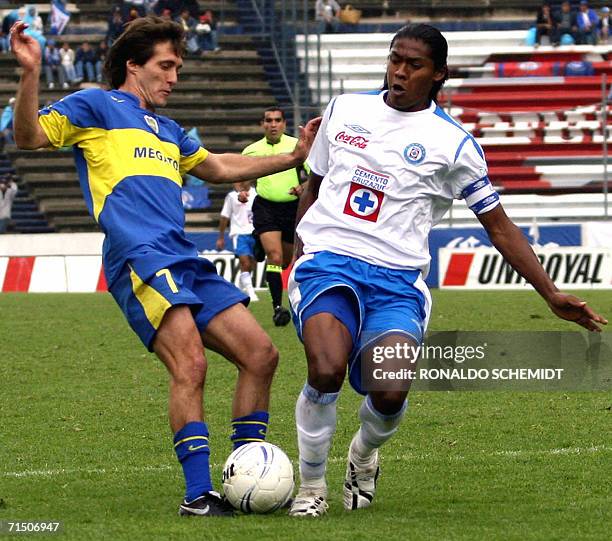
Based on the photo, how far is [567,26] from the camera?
3300 cm

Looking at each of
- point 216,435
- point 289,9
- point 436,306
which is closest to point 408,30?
point 216,435

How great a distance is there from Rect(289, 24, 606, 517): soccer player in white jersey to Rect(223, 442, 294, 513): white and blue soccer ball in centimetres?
9

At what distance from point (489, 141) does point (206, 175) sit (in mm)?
24036

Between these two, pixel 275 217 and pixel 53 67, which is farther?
pixel 53 67

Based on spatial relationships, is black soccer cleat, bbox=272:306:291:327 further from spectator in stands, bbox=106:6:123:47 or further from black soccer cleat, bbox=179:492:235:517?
spectator in stands, bbox=106:6:123:47

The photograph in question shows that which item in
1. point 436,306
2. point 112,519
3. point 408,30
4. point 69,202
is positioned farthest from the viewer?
point 69,202

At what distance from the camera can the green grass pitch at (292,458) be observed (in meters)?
5.67

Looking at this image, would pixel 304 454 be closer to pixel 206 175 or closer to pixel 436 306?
pixel 206 175

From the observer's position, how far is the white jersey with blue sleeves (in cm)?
611

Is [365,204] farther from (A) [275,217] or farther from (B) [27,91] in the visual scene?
(A) [275,217]

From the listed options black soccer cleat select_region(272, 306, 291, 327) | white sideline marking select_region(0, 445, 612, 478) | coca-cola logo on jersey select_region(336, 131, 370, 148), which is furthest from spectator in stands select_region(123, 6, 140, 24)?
coca-cola logo on jersey select_region(336, 131, 370, 148)

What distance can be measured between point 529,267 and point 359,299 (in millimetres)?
764

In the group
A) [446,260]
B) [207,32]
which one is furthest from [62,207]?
[446,260]

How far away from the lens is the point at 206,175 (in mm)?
6879
